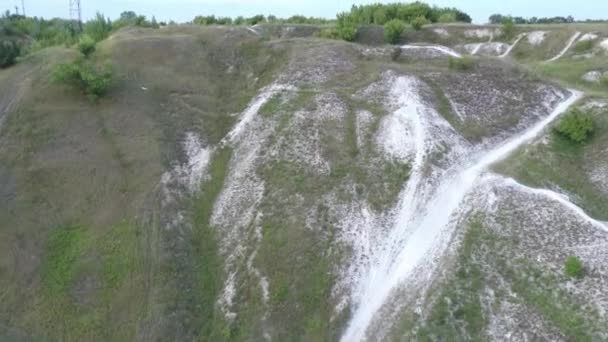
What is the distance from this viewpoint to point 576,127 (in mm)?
42062

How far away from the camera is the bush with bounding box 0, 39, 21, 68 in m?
49.8

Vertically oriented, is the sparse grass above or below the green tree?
below

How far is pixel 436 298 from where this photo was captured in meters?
28.8

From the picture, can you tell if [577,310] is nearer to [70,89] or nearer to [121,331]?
[121,331]

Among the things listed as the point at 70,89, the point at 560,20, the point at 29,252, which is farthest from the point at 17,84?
the point at 560,20

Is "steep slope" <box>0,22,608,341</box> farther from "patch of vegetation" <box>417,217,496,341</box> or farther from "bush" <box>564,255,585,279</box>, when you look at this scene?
"bush" <box>564,255,585,279</box>

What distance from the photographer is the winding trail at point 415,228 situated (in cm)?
3052

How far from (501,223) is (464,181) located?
5.45 m

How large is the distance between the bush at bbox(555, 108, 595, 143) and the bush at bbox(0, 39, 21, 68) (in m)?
56.4

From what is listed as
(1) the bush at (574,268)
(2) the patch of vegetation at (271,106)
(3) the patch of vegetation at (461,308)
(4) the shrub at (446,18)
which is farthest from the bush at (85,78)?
(4) the shrub at (446,18)

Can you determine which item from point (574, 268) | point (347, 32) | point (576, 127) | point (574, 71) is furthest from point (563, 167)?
point (347, 32)

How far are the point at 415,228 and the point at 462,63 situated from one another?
26.7 metres

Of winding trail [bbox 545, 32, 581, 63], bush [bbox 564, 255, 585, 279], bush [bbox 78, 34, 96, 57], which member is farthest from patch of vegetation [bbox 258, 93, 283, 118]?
winding trail [bbox 545, 32, 581, 63]

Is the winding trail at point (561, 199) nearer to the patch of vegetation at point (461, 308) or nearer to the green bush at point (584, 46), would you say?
the patch of vegetation at point (461, 308)
